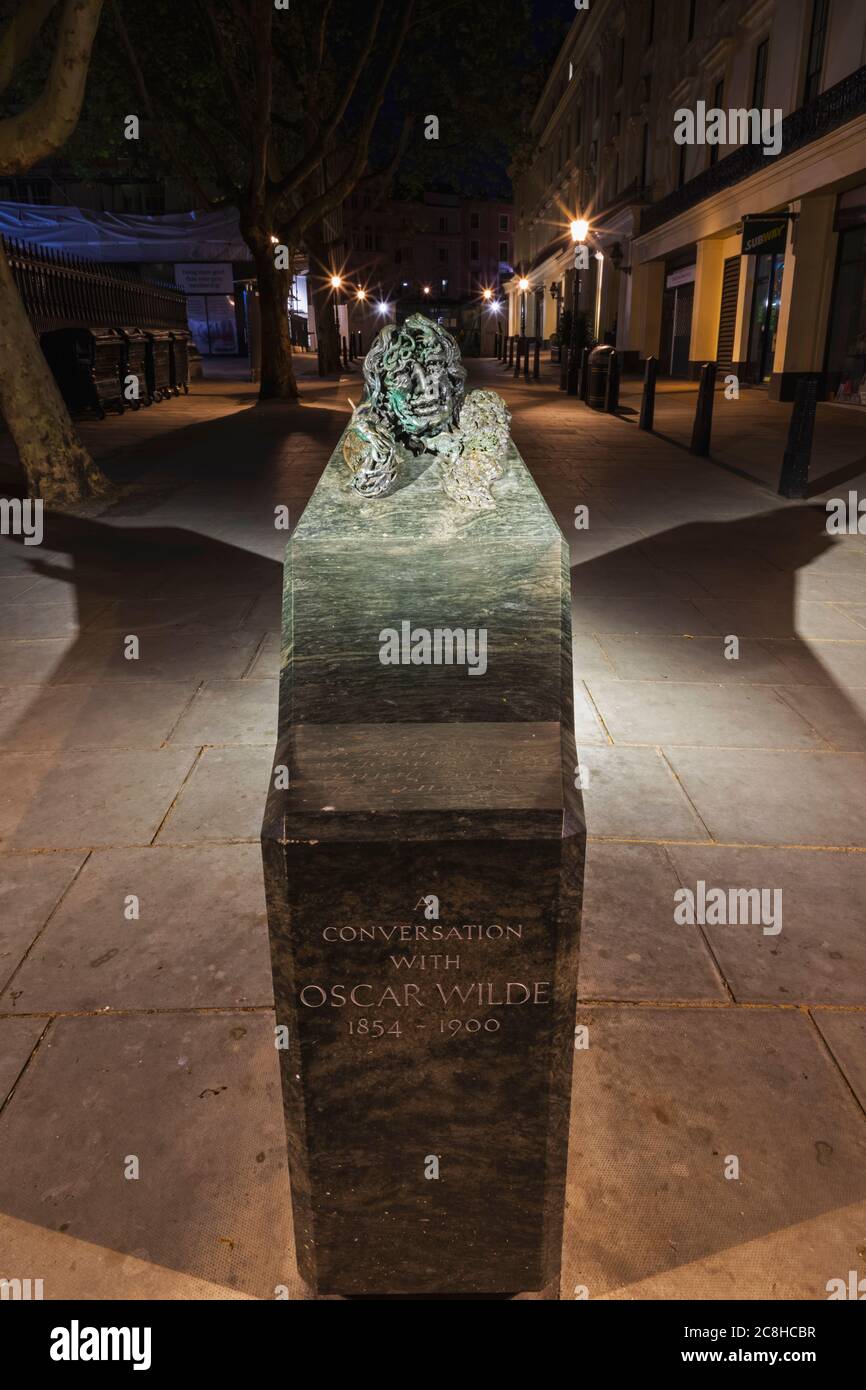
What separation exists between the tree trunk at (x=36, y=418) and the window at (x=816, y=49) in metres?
15.4

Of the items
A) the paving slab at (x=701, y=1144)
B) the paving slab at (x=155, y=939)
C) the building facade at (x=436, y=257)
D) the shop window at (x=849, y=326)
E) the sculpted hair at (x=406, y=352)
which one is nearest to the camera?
the paving slab at (x=701, y=1144)

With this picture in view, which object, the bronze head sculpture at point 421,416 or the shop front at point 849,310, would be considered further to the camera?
the shop front at point 849,310

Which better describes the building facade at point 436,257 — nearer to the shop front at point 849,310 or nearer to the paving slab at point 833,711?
the shop front at point 849,310

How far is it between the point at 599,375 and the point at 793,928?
52.6 ft

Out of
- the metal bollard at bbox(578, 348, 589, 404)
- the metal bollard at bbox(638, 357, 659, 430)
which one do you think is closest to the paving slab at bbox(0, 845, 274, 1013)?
the metal bollard at bbox(638, 357, 659, 430)

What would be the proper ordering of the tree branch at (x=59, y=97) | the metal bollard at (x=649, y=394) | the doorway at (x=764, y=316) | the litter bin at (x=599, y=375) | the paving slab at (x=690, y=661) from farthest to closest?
the doorway at (x=764, y=316), the litter bin at (x=599, y=375), the metal bollard at (x=649, y=394), the tree branch at (x=59, y=97), the paving slab at (x=690, y=661)

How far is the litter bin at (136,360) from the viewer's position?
17.2 m

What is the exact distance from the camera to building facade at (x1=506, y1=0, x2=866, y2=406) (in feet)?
52.6

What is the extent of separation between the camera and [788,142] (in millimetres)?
17219

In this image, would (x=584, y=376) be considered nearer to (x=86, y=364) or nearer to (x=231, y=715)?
(x=86, y=364)

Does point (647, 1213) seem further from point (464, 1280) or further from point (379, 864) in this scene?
point (379, 864)

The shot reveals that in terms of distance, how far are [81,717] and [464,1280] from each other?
10.7 ft

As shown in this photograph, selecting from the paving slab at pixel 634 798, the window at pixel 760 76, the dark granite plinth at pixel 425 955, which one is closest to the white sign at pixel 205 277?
the window at pixel 760 76

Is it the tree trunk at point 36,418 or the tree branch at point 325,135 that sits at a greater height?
the tree branch at point 325,135
